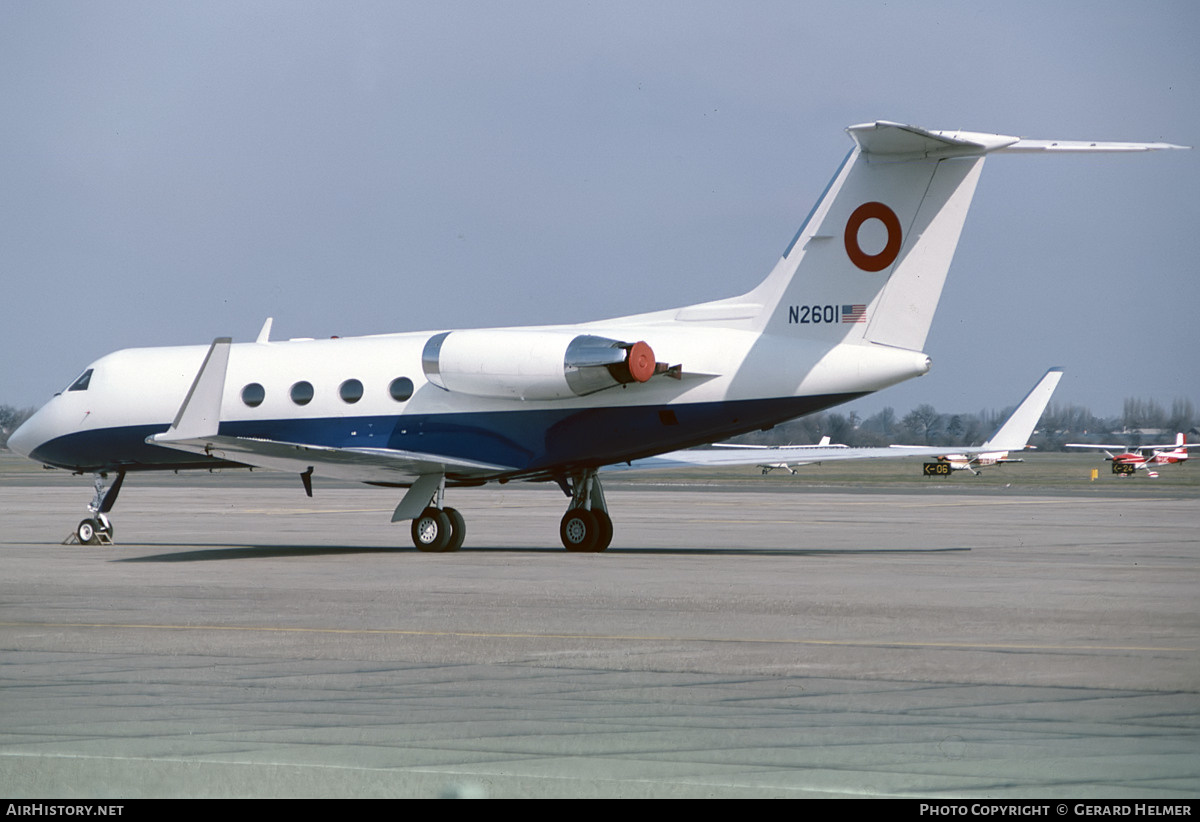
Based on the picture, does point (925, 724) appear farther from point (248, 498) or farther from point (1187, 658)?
point (248, 498)

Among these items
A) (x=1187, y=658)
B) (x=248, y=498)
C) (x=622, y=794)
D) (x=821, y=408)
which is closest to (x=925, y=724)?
(x=622, y=794)

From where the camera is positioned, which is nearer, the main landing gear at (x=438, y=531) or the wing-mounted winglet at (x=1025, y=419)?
the main landing gear at (x=438, y=531)

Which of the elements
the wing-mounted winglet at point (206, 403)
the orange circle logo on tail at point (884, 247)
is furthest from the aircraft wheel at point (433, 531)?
the orange circle logo on tail at point (884, 247)

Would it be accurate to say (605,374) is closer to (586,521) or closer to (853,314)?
(586,521)

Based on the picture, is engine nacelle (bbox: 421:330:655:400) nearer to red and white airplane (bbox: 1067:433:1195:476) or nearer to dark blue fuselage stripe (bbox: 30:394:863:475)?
dark blue fuselage stripe (bbox: 30:394:863:475)

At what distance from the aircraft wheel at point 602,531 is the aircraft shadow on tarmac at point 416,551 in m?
0.17

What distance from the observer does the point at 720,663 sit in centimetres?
993

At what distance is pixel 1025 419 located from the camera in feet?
99.3

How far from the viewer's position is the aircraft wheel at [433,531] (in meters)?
22.0

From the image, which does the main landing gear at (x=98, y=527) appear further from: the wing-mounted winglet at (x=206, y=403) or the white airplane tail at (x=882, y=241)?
the white airplane tail at (x=882, y=241)

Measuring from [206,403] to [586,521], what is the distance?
6.30 metres

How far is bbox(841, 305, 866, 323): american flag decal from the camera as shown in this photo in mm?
19922

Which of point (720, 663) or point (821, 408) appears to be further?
point (821, 408)

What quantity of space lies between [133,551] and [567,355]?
8245mm
